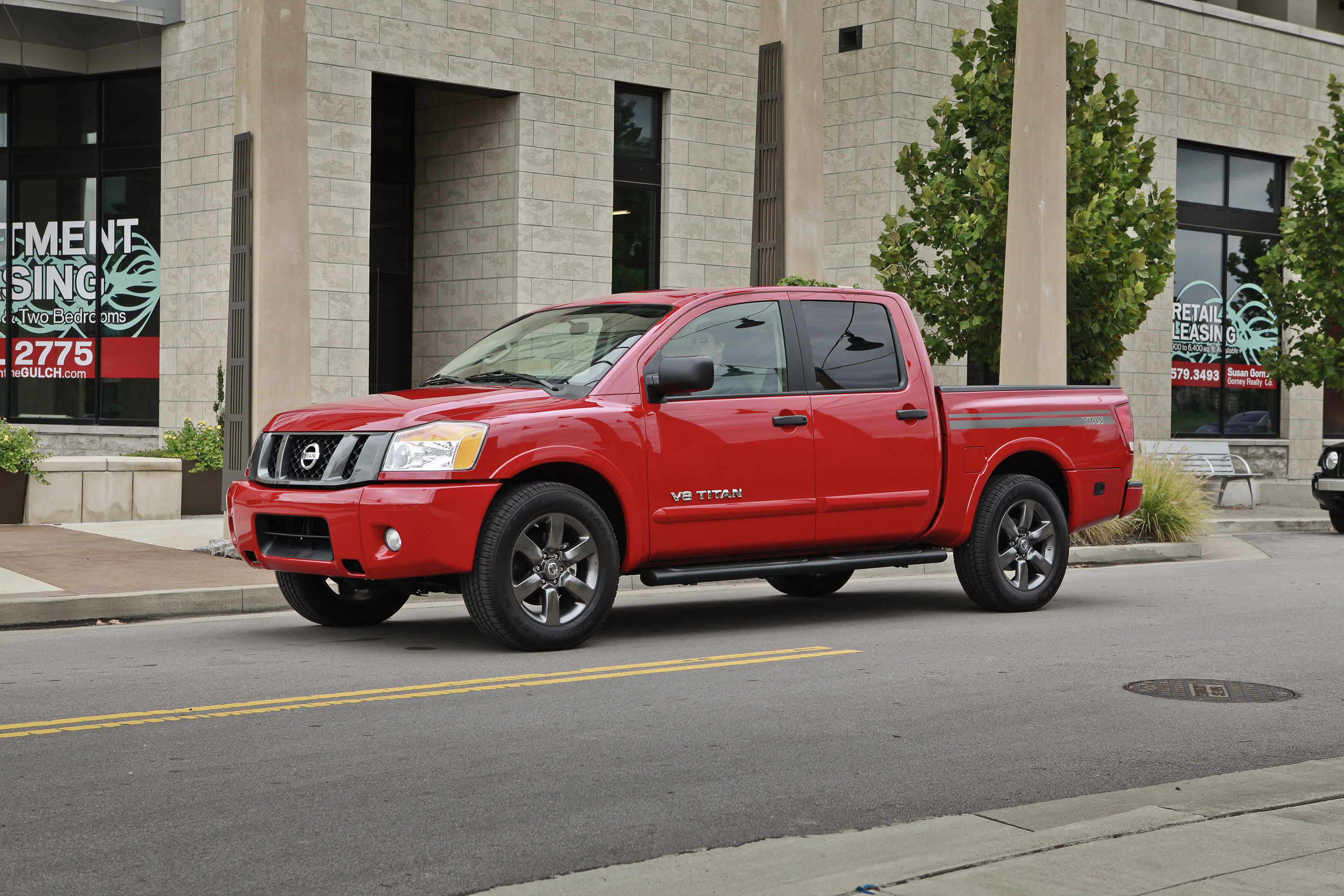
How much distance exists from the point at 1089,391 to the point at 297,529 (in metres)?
5.88

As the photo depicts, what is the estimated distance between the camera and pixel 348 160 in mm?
19859

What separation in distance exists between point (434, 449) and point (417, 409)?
0.31 m

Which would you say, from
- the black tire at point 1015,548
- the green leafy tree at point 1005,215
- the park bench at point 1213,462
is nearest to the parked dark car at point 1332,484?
the park bench at point 1213,462

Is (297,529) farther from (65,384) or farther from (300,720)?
(65,384)

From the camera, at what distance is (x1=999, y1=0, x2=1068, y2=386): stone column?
16.6 m

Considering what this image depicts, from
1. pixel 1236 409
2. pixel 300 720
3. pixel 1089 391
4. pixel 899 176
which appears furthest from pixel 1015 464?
pixel 1236 409

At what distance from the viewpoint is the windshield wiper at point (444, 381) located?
30.3 ft

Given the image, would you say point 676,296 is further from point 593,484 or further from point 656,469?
point 593,484

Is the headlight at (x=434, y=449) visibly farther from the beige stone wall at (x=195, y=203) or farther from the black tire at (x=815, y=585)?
the beige stone wall at (x=195, y=203)

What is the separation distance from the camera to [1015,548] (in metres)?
10.7

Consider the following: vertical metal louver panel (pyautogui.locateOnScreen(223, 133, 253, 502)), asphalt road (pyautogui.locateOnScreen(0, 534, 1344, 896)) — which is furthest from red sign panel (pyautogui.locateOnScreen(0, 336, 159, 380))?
asphalt road (pyautogui.locateOnScreen(0, 534, 1344, 896))

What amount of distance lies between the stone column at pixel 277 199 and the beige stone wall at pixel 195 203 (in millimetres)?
6378

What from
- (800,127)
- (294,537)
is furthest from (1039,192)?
(294,537)

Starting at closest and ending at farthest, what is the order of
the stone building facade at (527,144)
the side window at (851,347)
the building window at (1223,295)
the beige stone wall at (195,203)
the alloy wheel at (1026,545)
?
the side window at (851,347)
the alloy wheel at (1026,545)
the stone building facade at (527,144)
the beige stone wall at (195,203)
the building window at (1223,295)
